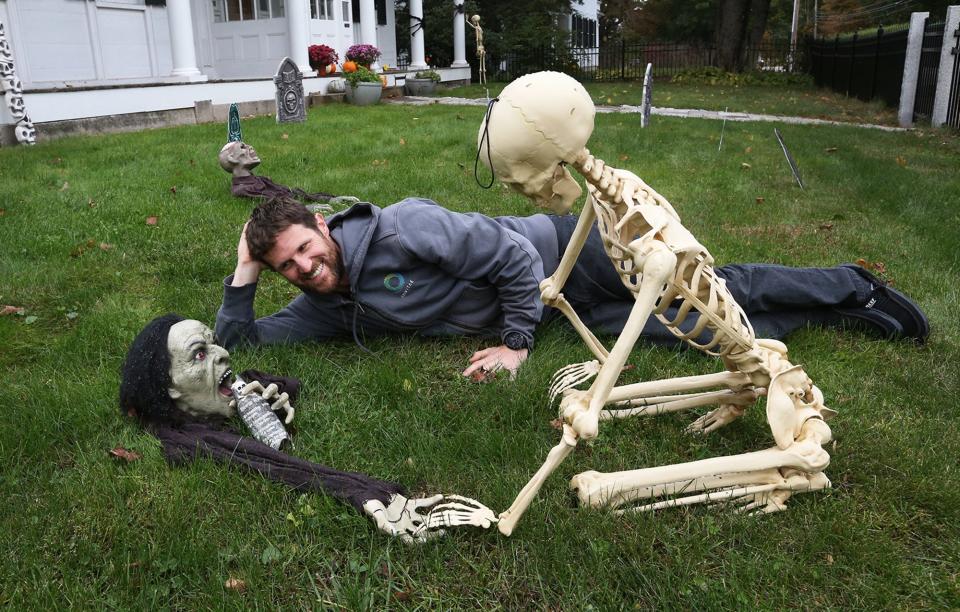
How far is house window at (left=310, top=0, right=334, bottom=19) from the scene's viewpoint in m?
18.0

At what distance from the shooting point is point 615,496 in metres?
2.49

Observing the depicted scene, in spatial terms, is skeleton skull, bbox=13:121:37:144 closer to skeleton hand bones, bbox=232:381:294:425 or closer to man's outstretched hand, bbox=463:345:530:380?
skeleton hand bones, bbox=232:381:294:425

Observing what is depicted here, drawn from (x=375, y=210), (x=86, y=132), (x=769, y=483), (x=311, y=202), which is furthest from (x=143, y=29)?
(x=769, y=483)

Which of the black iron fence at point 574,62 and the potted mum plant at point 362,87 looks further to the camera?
the black iron fence at point 574,62

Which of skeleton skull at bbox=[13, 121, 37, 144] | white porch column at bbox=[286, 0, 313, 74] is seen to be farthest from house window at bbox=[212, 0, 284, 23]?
skeleton skull at bbox=[13, 121, 37, 144]

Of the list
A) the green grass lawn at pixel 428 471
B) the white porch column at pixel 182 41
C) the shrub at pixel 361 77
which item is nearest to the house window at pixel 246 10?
the shrub at pixel 361 77

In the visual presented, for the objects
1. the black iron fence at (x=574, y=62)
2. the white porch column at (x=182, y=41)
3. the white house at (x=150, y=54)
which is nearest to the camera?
the white house at (x=150, y=54)

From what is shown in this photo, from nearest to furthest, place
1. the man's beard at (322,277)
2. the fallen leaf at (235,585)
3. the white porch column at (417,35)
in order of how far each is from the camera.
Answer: the fallen leaf at (235,585) < the man's beard at (322,277) < the white porch column at (417,35)

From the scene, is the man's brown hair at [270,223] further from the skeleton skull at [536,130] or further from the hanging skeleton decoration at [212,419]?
the skeleton skull at [536,130]

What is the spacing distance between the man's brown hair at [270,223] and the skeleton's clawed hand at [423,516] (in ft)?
4.26

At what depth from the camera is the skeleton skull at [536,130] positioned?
84.1 inches

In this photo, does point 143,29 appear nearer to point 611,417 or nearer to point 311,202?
point 311,202

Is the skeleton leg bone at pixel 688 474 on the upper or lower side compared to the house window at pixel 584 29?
lower

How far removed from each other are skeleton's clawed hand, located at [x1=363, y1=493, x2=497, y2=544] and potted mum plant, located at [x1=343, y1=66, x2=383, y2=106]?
15.0 metres
